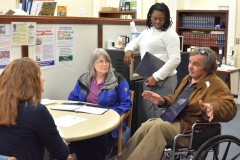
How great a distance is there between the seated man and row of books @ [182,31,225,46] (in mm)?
3666

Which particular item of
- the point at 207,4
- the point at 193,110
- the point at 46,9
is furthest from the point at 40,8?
the point at 207,4

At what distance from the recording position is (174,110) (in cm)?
245

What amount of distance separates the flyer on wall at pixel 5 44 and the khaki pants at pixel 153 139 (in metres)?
1.20

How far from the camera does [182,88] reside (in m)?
2.64

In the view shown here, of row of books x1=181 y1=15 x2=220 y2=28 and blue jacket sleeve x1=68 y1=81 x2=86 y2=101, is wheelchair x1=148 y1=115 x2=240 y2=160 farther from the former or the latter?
row of books x1=181 y1=15 x2=220 y2=28

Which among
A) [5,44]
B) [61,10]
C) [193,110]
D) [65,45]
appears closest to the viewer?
[193,110]

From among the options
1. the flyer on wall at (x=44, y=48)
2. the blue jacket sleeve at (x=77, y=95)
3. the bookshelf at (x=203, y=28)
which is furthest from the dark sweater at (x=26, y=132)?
the bookshelf at (x=203, y=28)

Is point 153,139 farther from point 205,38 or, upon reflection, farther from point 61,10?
point 61,10

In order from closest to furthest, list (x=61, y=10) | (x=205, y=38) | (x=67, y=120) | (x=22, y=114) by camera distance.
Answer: (x=22, y=114) < (x=67, y=120) < (x=205, y=38) < (x=61, y=10)

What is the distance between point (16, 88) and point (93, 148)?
1.19 metres

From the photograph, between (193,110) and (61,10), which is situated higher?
(61,10)

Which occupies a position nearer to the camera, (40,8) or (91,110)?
(91,110)

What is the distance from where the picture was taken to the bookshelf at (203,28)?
235 inches

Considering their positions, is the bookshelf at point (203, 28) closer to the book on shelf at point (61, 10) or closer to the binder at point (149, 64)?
the book on shelf at point (61, 10)
